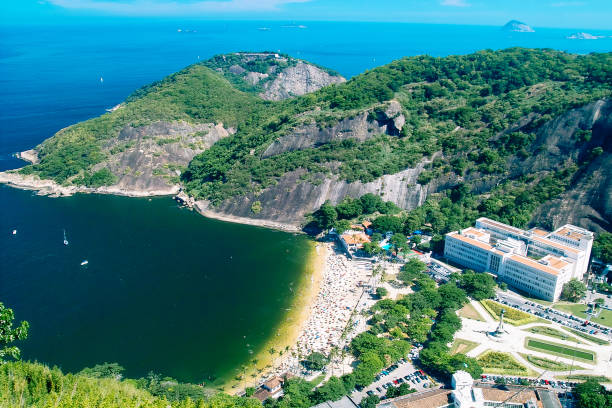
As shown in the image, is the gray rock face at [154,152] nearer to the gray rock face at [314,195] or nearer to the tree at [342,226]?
the gray rock face at [314,195]

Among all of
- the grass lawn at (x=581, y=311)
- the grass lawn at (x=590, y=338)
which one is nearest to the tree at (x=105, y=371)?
the grass lawn at (x=590, y=338)

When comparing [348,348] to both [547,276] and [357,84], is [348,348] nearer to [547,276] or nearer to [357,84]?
[547,276]

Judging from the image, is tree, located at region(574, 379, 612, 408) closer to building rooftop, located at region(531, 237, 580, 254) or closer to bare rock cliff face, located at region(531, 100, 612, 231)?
building rooftop, located at region(531, 237, 580, 254)

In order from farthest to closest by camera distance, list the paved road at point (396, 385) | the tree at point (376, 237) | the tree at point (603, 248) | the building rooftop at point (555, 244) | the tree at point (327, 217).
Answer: the tree at point (327, 217) < the tree at point (376, 237) < the tree at point (603, 248) < the building rooftop at point (555, 244) < the paved road at point (396, 385)

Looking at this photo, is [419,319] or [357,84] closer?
[419,319]

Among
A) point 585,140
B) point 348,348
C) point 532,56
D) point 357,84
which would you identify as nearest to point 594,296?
point 585,140

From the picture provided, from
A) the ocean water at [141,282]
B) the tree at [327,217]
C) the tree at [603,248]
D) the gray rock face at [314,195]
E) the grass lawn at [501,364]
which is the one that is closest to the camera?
the grass lawn at [501,364]

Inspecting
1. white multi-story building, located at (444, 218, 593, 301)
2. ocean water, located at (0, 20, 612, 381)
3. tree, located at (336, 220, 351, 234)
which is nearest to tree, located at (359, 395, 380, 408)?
ocean water, located at (0, 20, 612, 381)

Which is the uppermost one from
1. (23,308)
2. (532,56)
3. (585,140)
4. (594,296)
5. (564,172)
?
(532,56)
